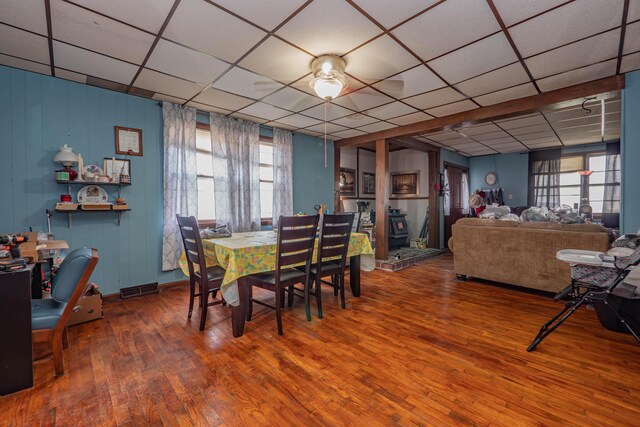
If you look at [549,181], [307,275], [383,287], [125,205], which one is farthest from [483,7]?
[549,181]

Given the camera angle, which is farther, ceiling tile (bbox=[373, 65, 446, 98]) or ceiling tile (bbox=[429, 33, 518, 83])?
ceiling tile (bbox=[373, 65, 446, 98])

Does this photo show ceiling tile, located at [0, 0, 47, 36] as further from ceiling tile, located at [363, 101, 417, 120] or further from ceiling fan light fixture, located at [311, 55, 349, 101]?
ceiling tile, located at [363, 101, 417, 120]

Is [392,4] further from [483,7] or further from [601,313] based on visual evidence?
[601,313]

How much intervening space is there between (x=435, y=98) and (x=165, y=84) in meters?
3.29

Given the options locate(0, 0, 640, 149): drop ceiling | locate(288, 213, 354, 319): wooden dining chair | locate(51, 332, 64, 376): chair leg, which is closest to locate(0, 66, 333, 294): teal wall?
locate(0, 0, 640, 149): drop ceiling

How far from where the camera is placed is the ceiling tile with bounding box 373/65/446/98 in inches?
116

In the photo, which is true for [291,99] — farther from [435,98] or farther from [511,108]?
[511,108]

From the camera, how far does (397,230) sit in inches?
268

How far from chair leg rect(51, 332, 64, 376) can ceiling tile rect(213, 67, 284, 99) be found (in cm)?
266

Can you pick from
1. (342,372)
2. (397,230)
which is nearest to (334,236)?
(342,372)

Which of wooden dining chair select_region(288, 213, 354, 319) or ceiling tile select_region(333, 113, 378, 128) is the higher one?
ceiling tile select_region(333, 113, 378, 128)

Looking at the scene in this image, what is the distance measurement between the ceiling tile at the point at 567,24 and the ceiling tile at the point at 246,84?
2.34 metres

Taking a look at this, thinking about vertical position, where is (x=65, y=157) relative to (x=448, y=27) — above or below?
below

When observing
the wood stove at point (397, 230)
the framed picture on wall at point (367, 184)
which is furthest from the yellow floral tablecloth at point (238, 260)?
the framed picture on wall at point (367, 184)
